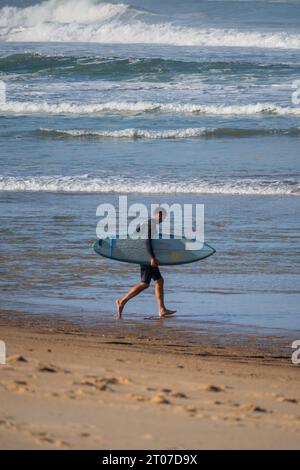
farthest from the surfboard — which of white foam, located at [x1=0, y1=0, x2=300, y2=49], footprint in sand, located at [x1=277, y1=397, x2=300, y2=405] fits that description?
white foam, located at [x1=0, y1=0, x2=300, y2=49]

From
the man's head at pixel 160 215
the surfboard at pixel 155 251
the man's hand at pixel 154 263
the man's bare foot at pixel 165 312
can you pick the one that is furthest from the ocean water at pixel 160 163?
the man's head at pixel 160 215

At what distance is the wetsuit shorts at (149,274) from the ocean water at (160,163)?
31 cm

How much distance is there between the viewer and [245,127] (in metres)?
21.1

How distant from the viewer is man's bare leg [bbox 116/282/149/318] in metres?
8.87

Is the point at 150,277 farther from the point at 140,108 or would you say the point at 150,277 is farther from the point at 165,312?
the point at 140,108

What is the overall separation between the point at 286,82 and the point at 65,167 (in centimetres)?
1214

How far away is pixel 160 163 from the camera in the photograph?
17.1 metres

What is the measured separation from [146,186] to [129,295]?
Result: 6202 mm

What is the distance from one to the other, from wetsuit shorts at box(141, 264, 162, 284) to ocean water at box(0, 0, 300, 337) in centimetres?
31

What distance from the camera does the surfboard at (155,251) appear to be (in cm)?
973

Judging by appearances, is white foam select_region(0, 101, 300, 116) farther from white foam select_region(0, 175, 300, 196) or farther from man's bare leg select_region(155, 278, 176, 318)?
man's bare leg select_region(155, 278, 176, 318)

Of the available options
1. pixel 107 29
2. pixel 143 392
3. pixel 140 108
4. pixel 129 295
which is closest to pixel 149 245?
pixel 129 295
